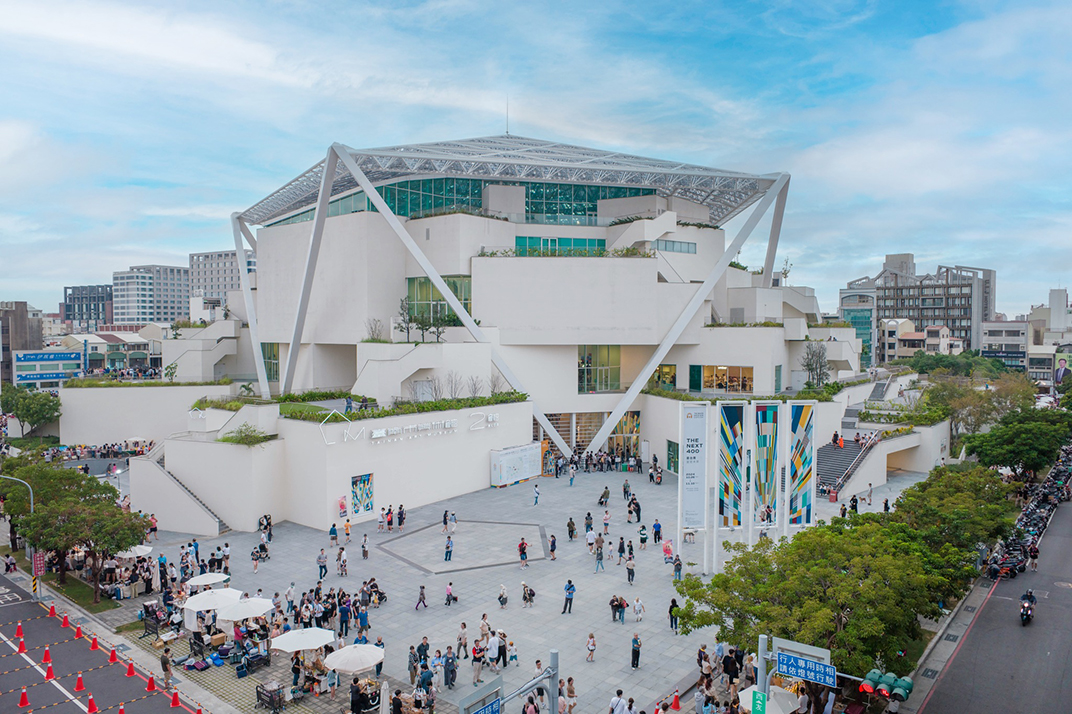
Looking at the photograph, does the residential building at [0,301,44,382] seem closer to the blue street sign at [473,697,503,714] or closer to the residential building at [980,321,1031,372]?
the blue street sign at [473,697,503,714]

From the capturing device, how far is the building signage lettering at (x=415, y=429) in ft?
102

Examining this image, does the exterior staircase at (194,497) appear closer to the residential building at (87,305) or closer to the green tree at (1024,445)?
the green tree at (1024,445)

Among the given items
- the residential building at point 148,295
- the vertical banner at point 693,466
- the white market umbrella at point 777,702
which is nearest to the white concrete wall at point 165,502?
the vertical banner at point 693,466

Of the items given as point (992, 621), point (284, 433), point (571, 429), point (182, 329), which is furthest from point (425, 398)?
point (182, 329)

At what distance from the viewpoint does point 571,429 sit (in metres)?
45.3

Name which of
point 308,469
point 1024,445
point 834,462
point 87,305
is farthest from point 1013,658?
point 87,305

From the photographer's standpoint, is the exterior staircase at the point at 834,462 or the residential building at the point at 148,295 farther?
the residential building at the point at 148,295

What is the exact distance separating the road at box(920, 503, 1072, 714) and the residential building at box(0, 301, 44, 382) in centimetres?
8015

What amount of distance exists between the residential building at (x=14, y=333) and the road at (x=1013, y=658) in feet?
263

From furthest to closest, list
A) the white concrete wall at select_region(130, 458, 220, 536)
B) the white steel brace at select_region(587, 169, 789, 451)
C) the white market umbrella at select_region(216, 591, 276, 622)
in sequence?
the white steel brace at select_region(587, 169, 789, 451) → the white concrete wall at select_region(130, 458, 220, 536) → the white market umbrella at select_region(216, 591, 276, 622)

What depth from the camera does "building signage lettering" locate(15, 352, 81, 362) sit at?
64.4 m

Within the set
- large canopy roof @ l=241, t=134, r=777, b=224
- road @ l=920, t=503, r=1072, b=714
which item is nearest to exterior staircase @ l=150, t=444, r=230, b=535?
large canopy roof @ l=241, t=134, r=777, b=224

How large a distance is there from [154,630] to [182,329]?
148 ft

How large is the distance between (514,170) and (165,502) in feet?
90.1
